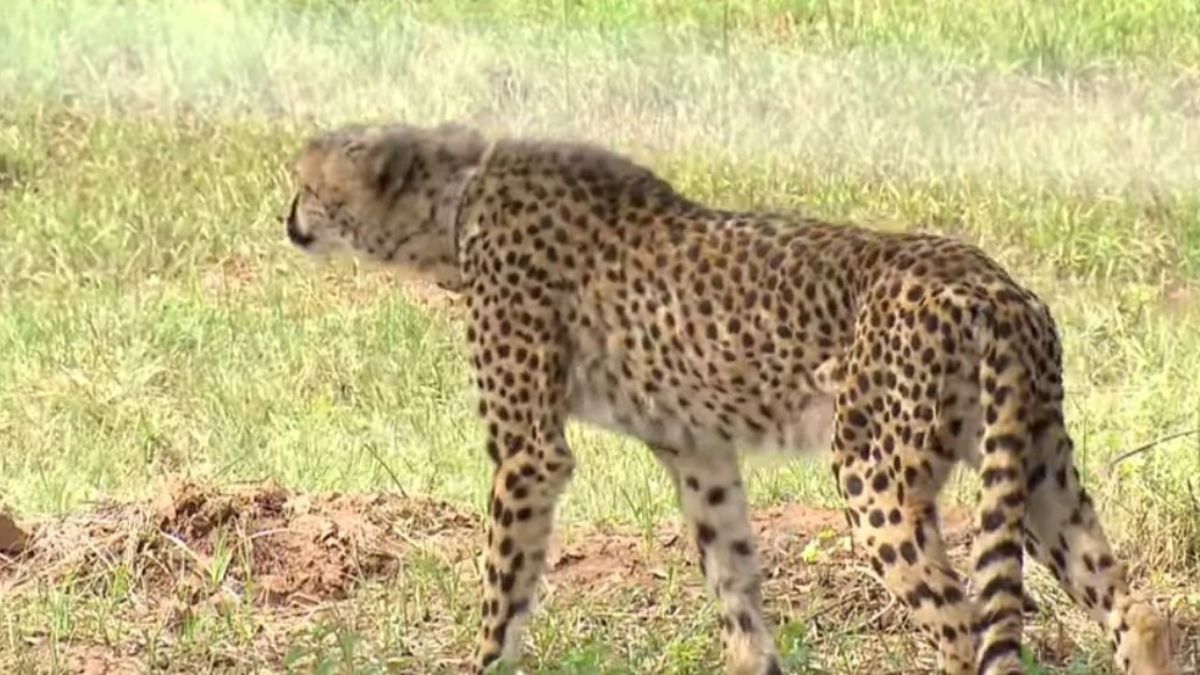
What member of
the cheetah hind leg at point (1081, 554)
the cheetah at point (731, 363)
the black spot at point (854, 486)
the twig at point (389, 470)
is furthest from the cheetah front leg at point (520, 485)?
the twig at point (389, 470)

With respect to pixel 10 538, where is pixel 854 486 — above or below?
above

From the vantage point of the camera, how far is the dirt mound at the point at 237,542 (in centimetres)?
460

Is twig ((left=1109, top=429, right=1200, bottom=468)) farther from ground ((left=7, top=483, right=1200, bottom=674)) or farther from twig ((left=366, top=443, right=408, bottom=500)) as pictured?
twig ((left=366, top=443, right=408, bottom=500))

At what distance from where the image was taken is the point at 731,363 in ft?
12.7

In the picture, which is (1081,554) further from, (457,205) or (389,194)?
(389,194)

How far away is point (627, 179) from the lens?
422cm

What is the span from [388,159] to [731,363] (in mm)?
766

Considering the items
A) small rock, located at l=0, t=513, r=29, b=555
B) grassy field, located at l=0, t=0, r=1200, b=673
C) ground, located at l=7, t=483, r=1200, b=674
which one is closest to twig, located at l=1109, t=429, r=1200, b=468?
grassy field, located at l=0, t=0, r=1200, b=673

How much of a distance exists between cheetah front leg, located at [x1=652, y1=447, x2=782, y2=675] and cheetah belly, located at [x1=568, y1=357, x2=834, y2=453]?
0.26ft

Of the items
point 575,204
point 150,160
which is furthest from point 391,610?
point 150,160

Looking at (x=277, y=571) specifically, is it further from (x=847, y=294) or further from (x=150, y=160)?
(x=150, y=160)

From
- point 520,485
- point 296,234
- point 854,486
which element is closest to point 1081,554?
point 854,486

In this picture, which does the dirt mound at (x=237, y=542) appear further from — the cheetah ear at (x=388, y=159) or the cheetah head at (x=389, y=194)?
the cheetah ear at (x=388, y=159)

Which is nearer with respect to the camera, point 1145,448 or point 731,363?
point 731,363
